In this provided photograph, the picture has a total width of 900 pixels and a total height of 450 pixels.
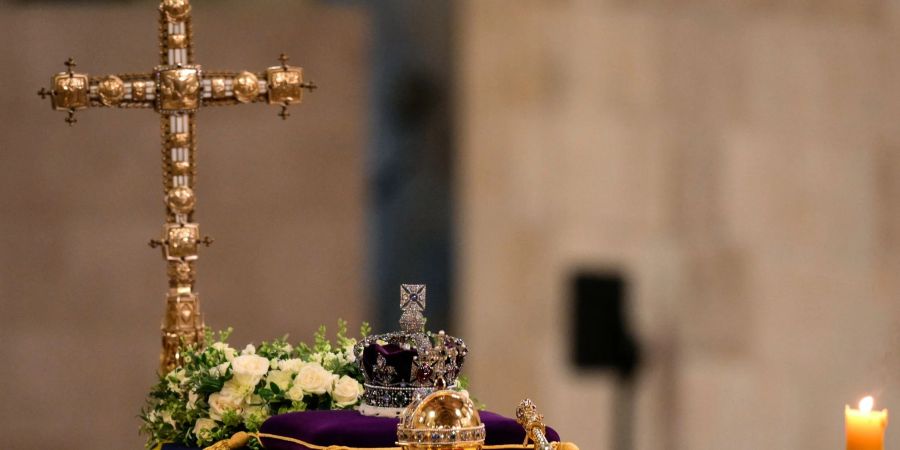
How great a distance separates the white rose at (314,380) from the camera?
294cm

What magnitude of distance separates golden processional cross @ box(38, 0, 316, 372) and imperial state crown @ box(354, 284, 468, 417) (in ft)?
2.42

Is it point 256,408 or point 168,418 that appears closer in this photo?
point 256,408

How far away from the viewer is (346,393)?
294 cm

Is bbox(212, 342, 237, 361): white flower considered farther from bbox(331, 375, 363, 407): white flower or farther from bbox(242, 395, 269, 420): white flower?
bbox(331, 375, 363, 407): white flower

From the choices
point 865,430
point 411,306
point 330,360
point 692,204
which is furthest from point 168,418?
point 692,204

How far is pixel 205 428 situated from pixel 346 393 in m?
0.27

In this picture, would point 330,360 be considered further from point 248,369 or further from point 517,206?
point 517,206

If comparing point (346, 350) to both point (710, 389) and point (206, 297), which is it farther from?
point (710, 389)

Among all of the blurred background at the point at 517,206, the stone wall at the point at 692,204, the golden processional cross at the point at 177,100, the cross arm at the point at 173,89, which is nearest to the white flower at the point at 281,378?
the golden processional cross at the point at 177,100

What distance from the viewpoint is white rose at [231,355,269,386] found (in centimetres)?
294

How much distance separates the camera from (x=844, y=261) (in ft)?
21.2

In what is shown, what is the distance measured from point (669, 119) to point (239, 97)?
297 centimetres

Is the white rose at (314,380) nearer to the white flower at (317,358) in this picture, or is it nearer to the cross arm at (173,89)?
the white flower at (317,358)

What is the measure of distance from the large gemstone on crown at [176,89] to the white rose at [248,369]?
675mm
